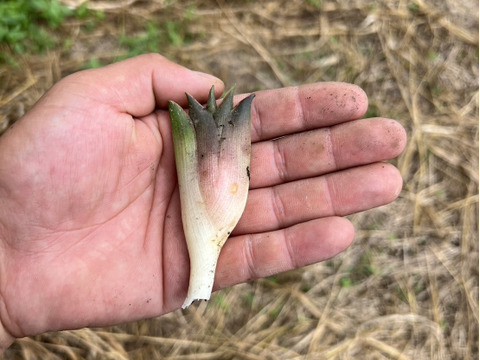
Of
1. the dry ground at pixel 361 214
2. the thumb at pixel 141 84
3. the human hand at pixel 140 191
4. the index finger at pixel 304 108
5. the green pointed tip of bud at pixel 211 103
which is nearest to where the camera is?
the human hand at pixel 140 191

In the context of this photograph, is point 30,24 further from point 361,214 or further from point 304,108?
point 361,214

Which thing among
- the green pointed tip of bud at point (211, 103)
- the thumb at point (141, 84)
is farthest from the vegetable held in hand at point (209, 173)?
the thumb at point (141, 84)

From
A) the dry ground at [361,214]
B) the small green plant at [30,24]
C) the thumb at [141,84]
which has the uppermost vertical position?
the small green plant at [30,24]

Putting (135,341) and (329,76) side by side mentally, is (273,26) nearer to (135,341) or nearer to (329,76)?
(329,76)

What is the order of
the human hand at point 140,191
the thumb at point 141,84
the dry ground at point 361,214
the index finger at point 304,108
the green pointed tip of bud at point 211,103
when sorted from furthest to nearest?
the dry ground at point 361,214, the index finger at point 304,108, the green pointed tip of bud at point 211,103, the thumb at point 141,84, the human hand at point 140,191

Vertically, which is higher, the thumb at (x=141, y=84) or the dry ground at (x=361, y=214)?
the thumb at (x=141, y=84)

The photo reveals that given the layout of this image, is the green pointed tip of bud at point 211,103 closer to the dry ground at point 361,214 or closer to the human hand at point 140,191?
the human hand at point 140,191

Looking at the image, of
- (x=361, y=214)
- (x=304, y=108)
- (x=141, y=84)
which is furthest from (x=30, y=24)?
(x=361, y=214)
